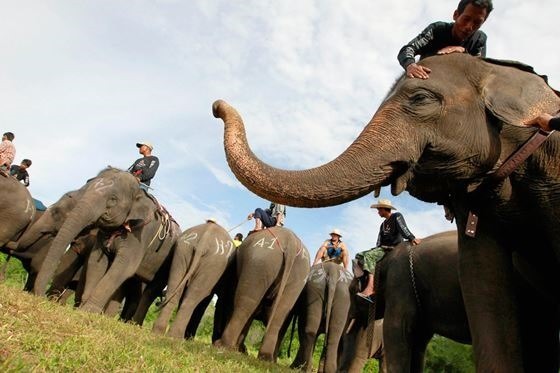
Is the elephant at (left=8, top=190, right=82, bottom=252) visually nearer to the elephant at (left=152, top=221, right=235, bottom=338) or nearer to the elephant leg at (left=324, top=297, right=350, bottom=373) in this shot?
the elephant at (left=152, top=221, right=235, bottom=338)

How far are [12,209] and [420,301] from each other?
6769 mm

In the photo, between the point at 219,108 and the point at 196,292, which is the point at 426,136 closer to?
the point at 219,108

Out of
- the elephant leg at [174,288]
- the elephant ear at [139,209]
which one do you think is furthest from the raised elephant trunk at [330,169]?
the elephant ear at [139,209]

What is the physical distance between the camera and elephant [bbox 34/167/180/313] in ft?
26.1

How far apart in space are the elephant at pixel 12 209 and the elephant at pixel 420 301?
6250 millimetres

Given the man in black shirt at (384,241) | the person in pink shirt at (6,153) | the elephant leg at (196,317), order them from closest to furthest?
the man in black shirt at (384,241) → the elephant leg at (196,317) → the person in pink shirt at (6,153)

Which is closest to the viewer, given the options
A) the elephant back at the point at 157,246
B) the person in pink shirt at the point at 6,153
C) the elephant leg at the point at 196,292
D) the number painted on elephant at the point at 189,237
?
the elephant leg at the point at 196,292

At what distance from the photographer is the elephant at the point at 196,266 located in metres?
8.34

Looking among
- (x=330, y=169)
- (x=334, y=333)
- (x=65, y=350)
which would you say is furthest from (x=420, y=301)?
(x=65, y=350)

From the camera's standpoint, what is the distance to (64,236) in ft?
24.6

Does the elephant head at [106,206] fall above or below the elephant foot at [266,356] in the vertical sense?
above

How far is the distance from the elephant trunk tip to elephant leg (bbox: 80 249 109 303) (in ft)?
19.2

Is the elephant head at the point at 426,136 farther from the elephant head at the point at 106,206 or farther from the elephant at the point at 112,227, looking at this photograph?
the elephant at the point at 112,227

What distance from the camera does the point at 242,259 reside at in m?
8.45
